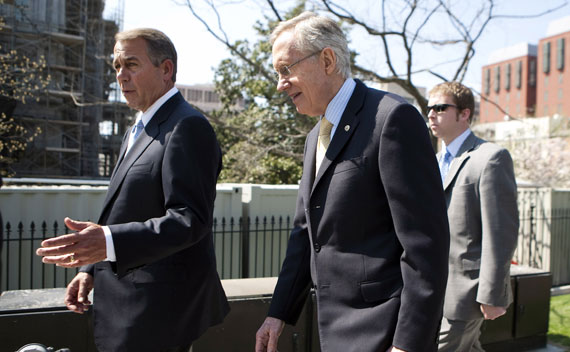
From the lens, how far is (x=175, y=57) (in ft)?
7.11

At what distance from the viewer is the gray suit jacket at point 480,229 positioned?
2881mm

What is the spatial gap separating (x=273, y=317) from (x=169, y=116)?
919mm

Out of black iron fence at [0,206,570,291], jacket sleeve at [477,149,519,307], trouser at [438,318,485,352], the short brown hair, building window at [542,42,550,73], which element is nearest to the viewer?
jacket sleeve at [477,149,519,307]

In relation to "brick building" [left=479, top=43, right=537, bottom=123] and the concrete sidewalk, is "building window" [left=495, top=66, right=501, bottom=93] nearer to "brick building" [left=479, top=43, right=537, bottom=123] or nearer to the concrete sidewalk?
"brick building" [left=479, top=43, right=537, bottom=123]

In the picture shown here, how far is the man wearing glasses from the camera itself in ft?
9.46

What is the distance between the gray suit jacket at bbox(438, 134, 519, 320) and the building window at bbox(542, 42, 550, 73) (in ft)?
293

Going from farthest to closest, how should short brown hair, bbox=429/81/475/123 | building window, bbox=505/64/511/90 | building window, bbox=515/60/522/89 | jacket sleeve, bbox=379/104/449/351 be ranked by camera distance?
building window, bbox=505/64/511/90, building window, bbox=515/60/522/89, short brown hair, bbox=429/81/475/123, jacket sleeve, bbox=379/104/449/351

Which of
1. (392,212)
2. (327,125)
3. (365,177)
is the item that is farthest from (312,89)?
(392,212)

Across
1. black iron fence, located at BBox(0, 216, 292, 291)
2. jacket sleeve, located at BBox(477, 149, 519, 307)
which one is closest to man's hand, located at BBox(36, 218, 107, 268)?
jacket sleeve, located at BBox(477, 149, 519, 307)

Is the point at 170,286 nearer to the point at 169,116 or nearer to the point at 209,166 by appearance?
the point at 209,166

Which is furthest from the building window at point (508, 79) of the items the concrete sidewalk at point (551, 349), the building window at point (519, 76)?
the concrete sidewalk at point (551, 349)

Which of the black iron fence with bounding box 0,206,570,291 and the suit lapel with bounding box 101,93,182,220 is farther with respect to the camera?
the black iron fence with bounding box 0,206,570,291

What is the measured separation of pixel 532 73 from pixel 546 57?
20.3 feet

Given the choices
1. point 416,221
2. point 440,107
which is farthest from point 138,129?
point 440,107
